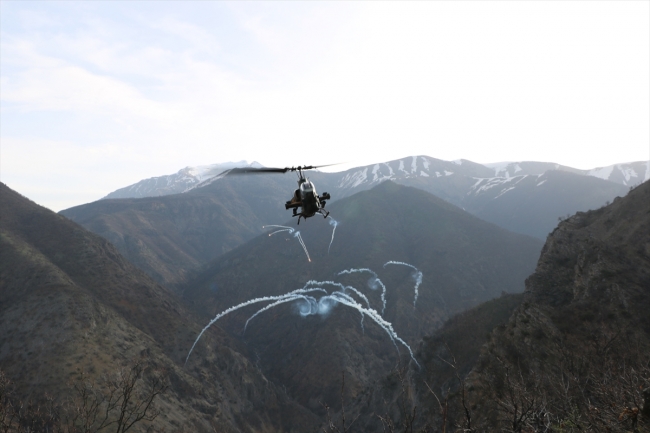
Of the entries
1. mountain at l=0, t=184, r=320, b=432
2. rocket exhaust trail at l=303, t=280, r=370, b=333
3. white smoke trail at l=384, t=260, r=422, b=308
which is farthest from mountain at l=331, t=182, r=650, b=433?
white smoke trail at l=384, t=260, r=422, b=308

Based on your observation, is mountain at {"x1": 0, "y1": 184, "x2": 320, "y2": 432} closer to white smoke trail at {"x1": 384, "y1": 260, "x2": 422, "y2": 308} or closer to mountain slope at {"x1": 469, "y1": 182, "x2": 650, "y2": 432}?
mountain slope at {"x1": 469, "y1": 182, "x2": 650, "y2": 432}

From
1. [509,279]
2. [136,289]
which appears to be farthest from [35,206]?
[509,279]

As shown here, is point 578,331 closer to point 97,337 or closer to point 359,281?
point 97,337

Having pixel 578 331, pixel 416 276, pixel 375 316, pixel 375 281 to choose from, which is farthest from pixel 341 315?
pixel 578 331

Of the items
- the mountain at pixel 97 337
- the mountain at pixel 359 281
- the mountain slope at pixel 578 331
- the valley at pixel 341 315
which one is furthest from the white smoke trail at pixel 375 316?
the mountain slope at pixel 578 331

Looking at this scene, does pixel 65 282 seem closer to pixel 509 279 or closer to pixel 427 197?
pixel 509 279

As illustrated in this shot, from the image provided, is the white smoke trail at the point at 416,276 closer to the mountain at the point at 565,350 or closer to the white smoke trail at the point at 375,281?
the white smoke trail at the point at 375,281
